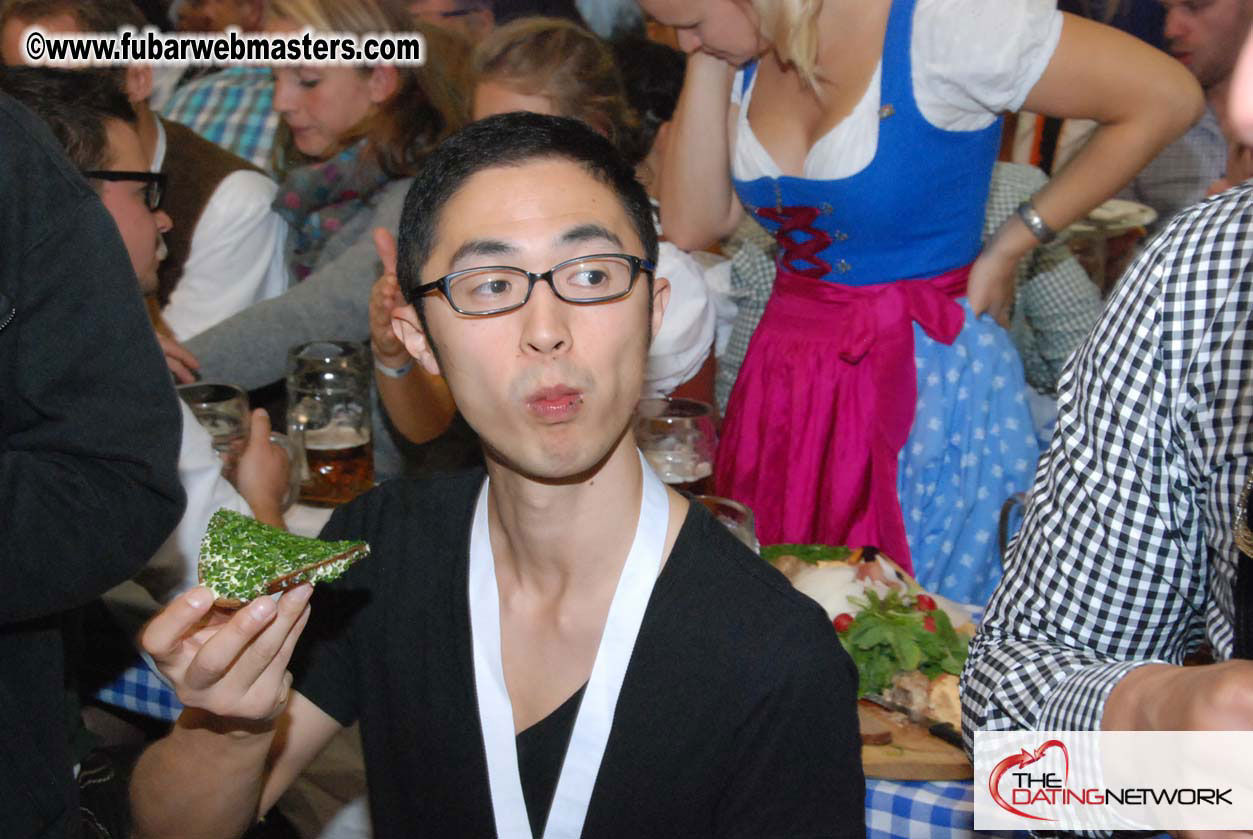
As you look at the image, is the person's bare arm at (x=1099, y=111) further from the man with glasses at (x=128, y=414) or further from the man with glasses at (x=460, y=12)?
the man with glasses at (x=460, y=12)

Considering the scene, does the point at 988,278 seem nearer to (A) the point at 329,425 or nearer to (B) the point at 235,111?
(A) the point at 329,425

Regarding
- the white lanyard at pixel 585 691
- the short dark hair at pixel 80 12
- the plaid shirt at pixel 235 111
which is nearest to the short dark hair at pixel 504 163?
the white lanyard at pixel 585 691

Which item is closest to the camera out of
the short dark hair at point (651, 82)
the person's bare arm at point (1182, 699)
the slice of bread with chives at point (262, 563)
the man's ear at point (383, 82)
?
the person's bare arm at point (1182, 699)

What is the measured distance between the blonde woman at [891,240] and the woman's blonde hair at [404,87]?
0.80 meters

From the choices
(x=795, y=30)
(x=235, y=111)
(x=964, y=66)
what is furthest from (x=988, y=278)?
(x=235, y=111)

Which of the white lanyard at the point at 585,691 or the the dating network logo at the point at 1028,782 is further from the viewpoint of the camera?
the white lanyard at the point at 585,691

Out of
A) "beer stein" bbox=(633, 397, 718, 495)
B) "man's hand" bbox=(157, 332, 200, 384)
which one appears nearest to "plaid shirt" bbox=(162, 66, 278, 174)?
"man's hand" bbox=(157, 332, 200, 384)

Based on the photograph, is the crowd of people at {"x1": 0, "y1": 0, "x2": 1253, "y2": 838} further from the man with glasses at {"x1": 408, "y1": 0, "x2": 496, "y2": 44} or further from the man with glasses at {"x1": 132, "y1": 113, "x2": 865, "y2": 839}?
the man with glasses at {"x1": 408, "y1": 0, "x2": 496, "y2": 44}

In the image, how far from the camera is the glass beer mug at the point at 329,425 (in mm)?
2275

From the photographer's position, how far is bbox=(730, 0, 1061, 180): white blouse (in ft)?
6.85

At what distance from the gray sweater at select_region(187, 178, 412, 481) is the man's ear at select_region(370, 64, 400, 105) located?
1.28 ft

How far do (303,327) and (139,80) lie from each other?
1.12 m

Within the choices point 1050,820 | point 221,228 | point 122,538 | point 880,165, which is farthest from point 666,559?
point 221,228

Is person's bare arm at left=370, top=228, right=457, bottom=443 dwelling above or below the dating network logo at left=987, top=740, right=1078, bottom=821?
above
